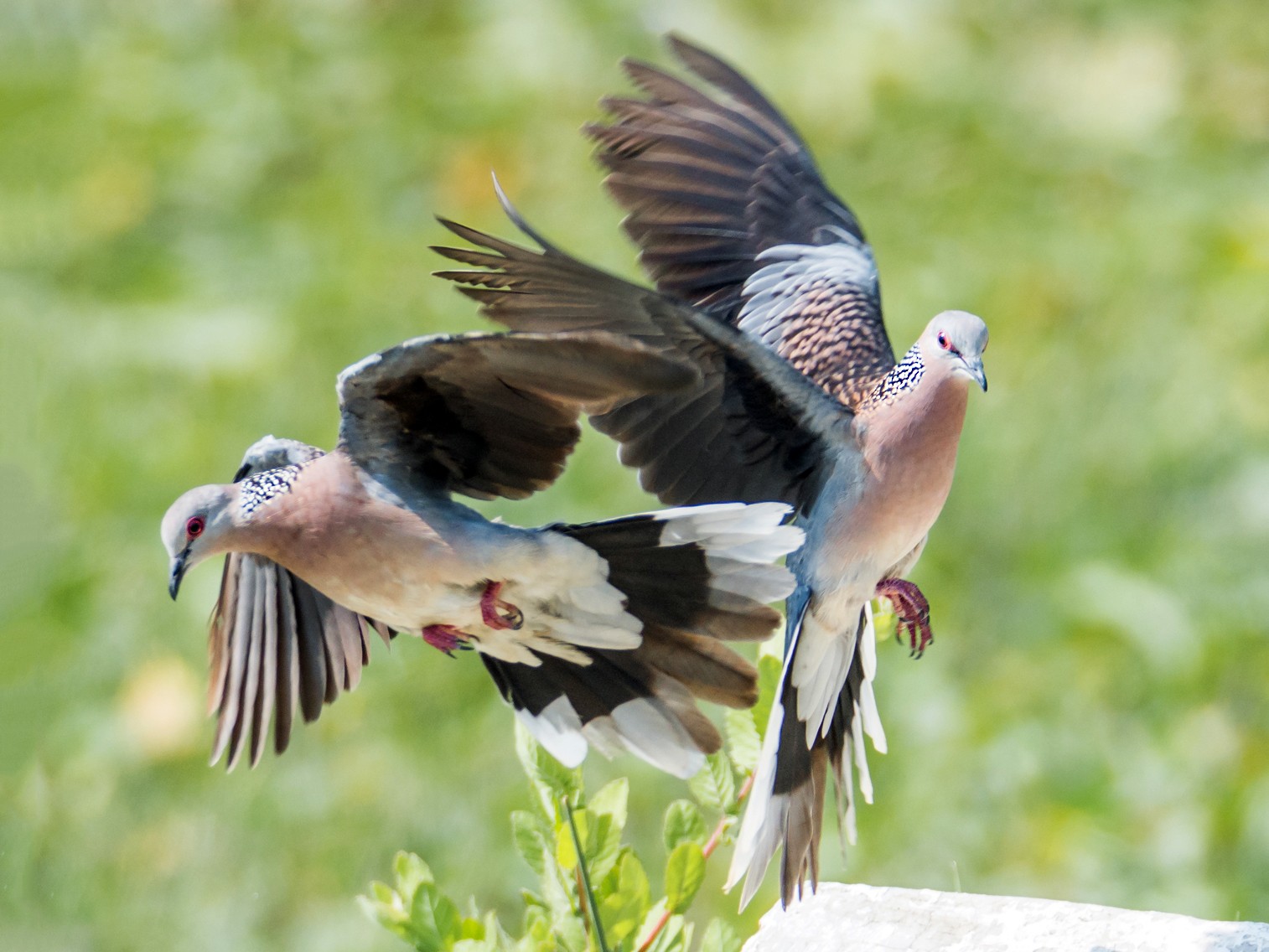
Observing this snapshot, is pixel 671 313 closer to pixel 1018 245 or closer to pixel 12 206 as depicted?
pixel 1018 245

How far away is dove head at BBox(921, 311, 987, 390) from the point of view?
2.53m

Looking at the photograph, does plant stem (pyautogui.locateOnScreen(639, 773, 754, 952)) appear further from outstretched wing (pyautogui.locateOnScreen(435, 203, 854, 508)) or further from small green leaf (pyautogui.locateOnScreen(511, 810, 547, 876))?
outstretched wing (pyautogui.locateOnScreen(435, 203, 854, 508))

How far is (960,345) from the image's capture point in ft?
8.32

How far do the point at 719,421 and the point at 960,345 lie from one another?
350 millimetres

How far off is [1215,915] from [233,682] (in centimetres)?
217

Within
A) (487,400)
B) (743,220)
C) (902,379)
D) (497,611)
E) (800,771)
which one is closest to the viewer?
(487,400)

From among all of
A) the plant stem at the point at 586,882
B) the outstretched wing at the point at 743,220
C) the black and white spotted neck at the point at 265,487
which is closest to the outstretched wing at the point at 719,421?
the outstretched wing at the point at 743,220

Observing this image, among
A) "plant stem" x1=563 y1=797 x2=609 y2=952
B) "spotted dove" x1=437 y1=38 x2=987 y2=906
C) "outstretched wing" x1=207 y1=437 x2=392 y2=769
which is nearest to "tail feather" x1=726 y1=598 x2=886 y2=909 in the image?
"spotted dove" x1=437 y1=38 x2=987 y2=906

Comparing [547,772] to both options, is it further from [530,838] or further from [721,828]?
[721,828]

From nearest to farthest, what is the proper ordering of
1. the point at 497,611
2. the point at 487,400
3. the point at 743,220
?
the point at 487,400
the point at 497,611
the point at 743,220

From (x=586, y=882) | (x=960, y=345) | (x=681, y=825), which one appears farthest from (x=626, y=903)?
(x=960, y=345)

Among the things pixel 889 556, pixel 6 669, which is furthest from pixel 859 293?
pixel 6 669

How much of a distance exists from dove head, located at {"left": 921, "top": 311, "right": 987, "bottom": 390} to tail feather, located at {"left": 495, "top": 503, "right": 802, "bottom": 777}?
325 mm

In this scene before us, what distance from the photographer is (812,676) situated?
266cm
